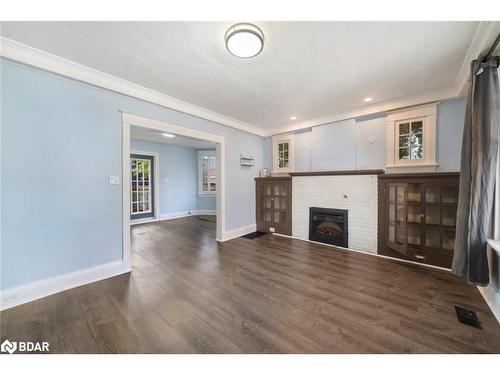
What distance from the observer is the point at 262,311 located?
1.73 meters

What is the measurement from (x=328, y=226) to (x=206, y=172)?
16.1ft

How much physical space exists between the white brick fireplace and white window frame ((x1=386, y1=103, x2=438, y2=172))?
1.44 feet

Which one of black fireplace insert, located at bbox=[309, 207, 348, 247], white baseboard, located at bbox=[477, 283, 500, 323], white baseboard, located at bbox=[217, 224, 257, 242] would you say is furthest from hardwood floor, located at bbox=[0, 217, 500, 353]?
white baseboard, located at bbox=[217, 224, 257, 242]

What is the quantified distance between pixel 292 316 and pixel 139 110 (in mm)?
3105

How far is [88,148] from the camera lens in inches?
88.5

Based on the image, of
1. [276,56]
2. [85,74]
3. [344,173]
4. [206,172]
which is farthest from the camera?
[206,172]

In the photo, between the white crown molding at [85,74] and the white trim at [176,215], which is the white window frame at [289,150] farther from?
the white trim at [176,215]

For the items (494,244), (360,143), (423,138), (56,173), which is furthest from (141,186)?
(494,244)

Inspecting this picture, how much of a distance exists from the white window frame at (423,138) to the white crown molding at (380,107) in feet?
0.31

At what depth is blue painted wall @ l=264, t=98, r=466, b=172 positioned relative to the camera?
2.73 metres

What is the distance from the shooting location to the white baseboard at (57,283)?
5.91ft

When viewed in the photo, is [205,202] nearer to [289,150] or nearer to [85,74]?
[289,150]

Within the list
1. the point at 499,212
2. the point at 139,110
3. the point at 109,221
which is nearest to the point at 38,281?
the point at 109,221
